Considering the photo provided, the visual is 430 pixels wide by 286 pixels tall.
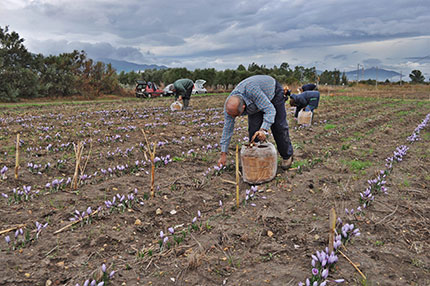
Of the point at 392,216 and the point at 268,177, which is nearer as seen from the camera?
the point at 392,216

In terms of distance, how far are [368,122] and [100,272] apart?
39.0 ft

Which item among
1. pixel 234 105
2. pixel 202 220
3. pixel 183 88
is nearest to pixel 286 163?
pixel 234 105

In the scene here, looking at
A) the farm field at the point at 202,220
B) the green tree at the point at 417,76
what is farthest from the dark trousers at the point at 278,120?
the green tree at the point at 417,76

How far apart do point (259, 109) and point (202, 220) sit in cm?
213

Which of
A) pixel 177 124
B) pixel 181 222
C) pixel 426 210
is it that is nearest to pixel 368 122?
pixel 177 124

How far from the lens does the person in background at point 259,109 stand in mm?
5027

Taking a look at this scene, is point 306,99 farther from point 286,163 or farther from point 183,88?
point 183,88

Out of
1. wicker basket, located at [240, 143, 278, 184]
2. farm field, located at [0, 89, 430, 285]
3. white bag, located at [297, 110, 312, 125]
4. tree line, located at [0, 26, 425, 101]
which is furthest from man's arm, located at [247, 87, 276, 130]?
tree line, located at [0, 26, 425, 101]

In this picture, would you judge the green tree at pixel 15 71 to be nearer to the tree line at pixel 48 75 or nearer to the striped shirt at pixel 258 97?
the tree line at pixel 48 75

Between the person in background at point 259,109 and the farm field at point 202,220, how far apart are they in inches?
25.4

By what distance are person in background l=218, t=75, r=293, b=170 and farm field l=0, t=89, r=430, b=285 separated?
2.12 feet

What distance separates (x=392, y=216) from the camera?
13.9 feet

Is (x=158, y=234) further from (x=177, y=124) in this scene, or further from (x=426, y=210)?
(x=177, y=124)

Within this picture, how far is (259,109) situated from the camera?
529 cm
